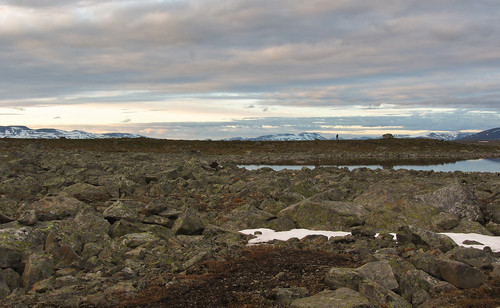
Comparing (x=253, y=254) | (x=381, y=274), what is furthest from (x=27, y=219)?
(x=381, y=274)

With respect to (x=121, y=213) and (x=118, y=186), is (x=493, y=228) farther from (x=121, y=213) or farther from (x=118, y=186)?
(x=118, y=186)

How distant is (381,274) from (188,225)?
20.6 ft

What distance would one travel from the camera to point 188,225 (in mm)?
11789

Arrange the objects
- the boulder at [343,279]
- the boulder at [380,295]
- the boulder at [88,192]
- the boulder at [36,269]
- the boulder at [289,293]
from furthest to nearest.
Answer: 1. the boulder at [88,192]
2. the boulder at [36,269]
3. the boulder at [343,279]
4. the boulder at [289,293]
5. the boulder at [380,295]

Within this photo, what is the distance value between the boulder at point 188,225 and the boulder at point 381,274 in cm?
586

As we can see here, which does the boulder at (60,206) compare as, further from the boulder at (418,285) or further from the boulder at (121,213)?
the boulder at (418,285)

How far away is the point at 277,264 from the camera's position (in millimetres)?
8688

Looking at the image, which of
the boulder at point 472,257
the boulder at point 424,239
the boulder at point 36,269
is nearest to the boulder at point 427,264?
the boulder at point 472,257

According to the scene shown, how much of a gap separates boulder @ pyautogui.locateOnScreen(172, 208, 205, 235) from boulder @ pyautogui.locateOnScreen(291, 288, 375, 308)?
5877 mm

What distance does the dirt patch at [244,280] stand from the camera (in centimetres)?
688

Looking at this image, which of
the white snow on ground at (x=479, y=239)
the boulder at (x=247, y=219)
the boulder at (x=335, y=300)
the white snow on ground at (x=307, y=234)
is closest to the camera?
the boulder at (x=335, y=300)

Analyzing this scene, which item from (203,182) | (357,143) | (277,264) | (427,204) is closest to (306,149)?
(357,143)

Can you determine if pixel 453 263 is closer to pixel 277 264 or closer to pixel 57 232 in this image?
pixel 277 264

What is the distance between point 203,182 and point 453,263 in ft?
51.1
